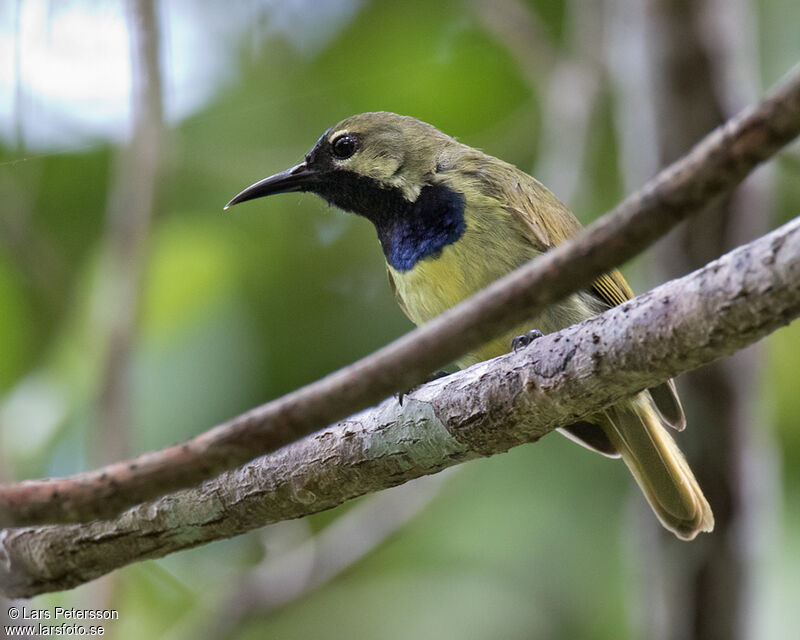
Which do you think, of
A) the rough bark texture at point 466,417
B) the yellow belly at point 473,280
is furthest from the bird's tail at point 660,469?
the rough bark texture at point 466,417

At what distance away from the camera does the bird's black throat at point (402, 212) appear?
4082 millimetres

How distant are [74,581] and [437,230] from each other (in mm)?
1891

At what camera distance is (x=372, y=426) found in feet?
9.64

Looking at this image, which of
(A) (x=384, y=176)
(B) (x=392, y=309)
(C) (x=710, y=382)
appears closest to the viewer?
(A) (x=384, y=176)

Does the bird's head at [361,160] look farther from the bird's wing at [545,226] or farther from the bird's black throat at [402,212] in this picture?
the bird's wing at [545,226]

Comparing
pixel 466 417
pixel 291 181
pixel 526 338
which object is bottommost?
pixel 291 181

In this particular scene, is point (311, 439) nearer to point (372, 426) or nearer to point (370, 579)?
point (372, 426)

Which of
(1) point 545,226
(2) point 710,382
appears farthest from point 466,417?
(2) point 710,382

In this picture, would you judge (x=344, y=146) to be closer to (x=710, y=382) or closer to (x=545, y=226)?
(x=545, y=226)

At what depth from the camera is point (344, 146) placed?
4.69m

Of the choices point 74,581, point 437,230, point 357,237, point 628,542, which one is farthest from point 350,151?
point 628,542

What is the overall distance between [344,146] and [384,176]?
274 mm

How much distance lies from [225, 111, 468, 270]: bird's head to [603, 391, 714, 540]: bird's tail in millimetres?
1077

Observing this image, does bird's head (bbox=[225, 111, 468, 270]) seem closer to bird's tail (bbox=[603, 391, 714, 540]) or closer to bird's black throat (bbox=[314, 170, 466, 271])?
bird's black throat (bbox=[314, 170, 466, 271])
